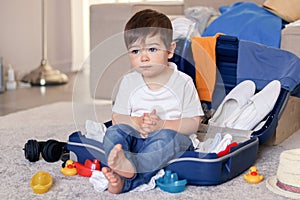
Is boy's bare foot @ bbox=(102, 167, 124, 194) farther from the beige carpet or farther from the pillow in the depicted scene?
the pillow

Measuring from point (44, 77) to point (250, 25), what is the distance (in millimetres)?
1519

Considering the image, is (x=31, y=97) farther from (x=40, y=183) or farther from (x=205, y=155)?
(x=205, y=155)

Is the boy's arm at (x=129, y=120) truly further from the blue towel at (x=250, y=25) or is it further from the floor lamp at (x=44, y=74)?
the floor lamp at (x=44, y=74)

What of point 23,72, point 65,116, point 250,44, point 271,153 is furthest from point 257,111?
point 23,72

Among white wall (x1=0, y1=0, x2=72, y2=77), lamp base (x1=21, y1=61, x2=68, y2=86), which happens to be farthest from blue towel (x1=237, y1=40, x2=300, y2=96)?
white wall (x1=0, y1=0, x2=72, y2=77)

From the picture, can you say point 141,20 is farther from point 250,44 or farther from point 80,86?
point 250,44

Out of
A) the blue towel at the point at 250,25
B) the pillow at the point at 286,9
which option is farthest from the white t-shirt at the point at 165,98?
the pillow at the point at 286,9

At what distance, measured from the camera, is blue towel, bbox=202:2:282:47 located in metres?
2.17

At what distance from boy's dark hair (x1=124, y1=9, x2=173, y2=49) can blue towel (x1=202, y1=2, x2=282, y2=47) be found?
809 mm

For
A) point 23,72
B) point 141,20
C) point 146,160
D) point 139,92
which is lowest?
point 23,72

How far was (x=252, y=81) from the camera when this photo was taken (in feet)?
5.91

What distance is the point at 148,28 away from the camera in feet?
4.65

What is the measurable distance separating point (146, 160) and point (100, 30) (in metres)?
1.40

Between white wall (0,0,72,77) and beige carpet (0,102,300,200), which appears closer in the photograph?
beige carpet (0,102,300,200)
